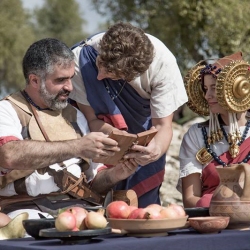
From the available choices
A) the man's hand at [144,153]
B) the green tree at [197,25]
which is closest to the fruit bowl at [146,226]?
the man's hand at [144,153]

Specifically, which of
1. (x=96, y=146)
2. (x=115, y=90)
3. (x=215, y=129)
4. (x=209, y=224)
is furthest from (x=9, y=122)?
(x=209, y=224)

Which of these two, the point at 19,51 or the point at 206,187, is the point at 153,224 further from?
the point at 19,51

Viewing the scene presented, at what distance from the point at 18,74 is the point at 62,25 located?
60.3 ft

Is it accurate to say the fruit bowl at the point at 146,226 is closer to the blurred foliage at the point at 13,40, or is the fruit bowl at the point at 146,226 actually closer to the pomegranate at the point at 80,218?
the pomegranate at the point at 80,218

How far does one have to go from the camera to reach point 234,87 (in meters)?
5.47

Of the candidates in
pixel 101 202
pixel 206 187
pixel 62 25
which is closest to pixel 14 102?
pixel 101 202

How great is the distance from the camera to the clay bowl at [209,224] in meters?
3.92

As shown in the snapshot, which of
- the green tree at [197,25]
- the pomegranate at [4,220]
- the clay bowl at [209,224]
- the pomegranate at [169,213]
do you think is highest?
the green tree at [197,25]

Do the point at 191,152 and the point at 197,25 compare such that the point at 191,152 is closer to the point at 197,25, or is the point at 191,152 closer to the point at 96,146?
the point at 96,146

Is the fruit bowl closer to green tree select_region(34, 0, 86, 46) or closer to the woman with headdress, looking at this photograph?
the woman with headdress

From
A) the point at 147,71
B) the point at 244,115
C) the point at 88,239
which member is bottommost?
the point at 88,239

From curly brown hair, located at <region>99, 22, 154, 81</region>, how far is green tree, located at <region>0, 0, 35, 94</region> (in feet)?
86.6

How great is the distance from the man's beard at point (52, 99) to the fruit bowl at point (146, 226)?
4.53 feet

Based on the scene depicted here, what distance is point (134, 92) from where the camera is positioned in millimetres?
5660
